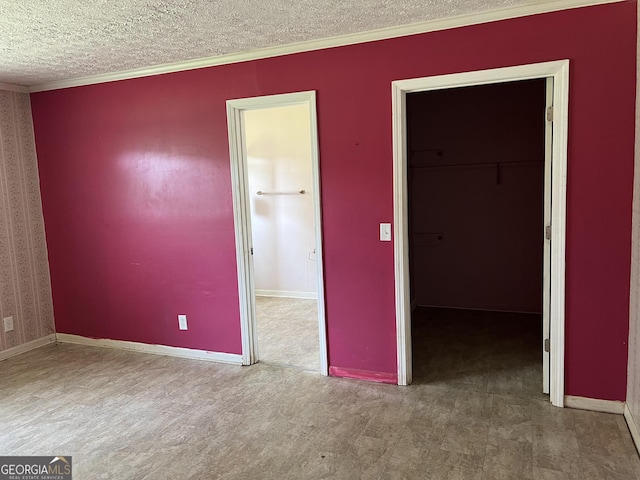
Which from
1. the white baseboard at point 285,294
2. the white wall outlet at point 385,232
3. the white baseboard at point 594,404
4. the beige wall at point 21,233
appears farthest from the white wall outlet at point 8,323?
the white baseboard at point 594,404

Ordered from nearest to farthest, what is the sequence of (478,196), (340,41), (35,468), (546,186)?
(35,468) → (546,186) → (340,41) → (478,196)

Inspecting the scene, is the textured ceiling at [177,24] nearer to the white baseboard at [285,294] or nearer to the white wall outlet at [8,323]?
the white wall outlet at [8,323]

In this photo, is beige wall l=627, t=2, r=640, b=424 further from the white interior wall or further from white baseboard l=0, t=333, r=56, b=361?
white baseboard l=0, t=333, r=56, b=361

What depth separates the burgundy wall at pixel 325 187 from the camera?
8.63ft

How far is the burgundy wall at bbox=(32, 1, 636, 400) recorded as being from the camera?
263 centimetres

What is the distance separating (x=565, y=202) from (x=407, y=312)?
119cm

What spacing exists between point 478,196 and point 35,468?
4.31 metres

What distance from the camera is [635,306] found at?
2.53 metres

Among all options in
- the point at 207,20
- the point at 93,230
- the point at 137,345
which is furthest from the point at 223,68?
the point at 137,345

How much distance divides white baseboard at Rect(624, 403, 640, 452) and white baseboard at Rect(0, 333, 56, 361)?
4685 millimetres

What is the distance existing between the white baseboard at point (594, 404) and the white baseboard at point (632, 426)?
0.17 feet

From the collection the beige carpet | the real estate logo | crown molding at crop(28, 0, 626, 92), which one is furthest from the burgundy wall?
the real estate logo

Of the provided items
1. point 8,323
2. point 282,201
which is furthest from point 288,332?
point 8,323

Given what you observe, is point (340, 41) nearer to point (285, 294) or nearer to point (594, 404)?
point (594, 404)
